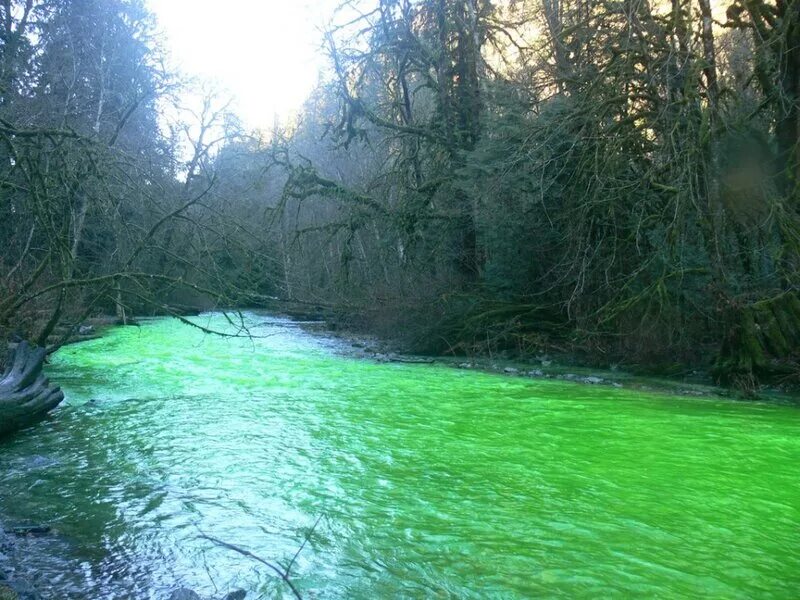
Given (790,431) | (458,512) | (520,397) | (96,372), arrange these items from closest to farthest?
(458,512) < (790,431) < (520,397) < (96,372)

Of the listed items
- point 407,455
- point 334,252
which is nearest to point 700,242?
point 407,455

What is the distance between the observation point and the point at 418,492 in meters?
4.84

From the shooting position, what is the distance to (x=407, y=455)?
584cm

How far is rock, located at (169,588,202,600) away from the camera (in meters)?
3.09

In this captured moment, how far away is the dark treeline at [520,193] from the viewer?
27.0 feet

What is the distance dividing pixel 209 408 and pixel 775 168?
27.2 ft

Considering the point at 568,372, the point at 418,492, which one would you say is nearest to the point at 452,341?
the point at 568,372

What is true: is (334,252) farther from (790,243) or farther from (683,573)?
(683,573)

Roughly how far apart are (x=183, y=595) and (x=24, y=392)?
452 cm

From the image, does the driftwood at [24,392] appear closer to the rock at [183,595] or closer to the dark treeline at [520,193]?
the dark treeline at [520,193]

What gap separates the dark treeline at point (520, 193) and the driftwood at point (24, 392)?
789mm

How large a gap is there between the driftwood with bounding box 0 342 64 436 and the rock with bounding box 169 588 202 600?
3.88 m

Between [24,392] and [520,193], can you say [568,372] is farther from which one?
[24,392]

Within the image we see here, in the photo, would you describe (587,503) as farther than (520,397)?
No
